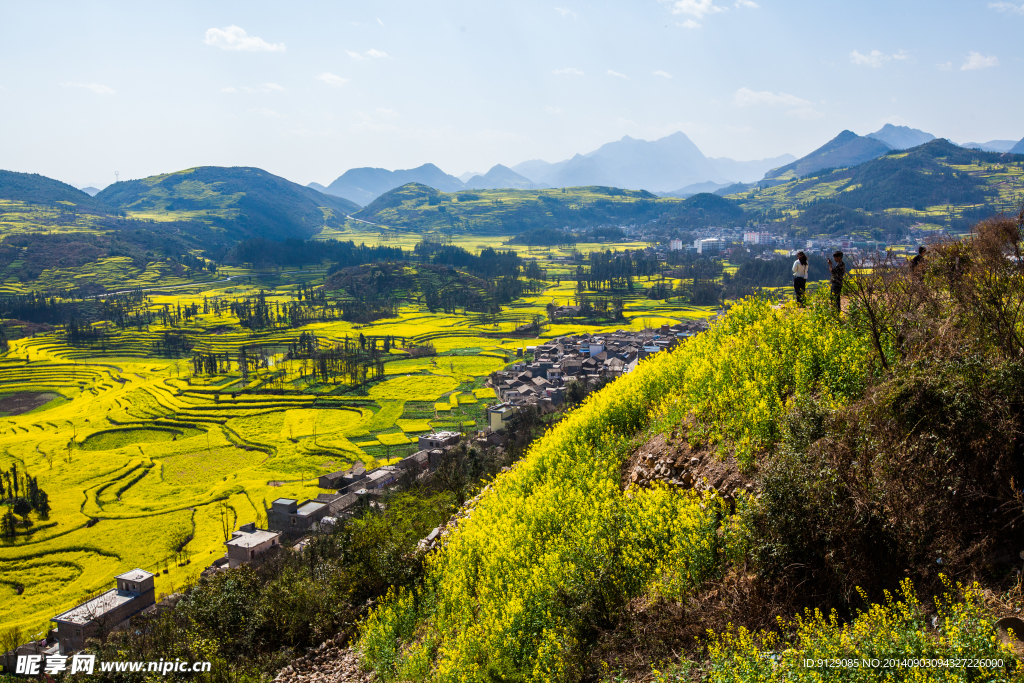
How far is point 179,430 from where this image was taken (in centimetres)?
4669

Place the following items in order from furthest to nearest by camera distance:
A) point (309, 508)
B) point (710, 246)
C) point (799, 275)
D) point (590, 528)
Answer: point (710, 246) → point (309, 508) → point (799, 275) → point (590, 528)

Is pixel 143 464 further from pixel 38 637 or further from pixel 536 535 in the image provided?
pixel 536 535

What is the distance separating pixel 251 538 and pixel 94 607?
6.45 meters

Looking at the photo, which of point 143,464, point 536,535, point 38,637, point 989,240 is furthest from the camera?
point 143,464

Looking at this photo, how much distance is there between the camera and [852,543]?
5746 mm

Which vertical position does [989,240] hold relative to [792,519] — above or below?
→ above

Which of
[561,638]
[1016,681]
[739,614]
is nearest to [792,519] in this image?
[739,614]

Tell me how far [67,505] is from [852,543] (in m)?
43.1

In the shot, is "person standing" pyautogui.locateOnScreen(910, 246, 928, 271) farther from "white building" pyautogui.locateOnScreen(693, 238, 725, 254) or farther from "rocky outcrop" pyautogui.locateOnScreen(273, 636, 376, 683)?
"white building" pyautogui.locateOnScreen(693, 238, 725, 254)

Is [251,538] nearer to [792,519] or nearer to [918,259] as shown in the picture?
[792,519]

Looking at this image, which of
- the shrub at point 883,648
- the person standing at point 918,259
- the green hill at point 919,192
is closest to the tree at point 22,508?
the shrub at point 883,648

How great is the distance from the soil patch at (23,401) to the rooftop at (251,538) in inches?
1571

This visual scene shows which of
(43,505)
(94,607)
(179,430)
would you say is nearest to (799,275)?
(94,607)

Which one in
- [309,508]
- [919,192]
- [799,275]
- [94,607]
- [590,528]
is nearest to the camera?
[590,528]
